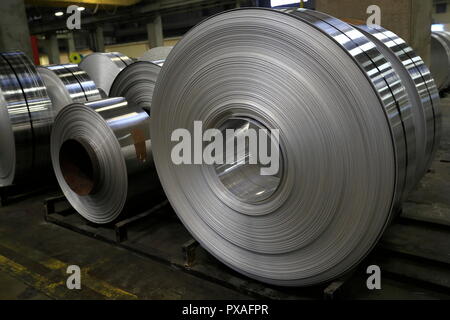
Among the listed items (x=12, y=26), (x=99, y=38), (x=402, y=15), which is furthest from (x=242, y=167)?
(x=99, y=38)

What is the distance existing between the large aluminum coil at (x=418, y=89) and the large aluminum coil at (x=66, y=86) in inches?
108

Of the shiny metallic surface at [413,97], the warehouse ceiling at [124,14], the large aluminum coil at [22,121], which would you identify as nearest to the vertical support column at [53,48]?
the warehouse ceiling at [124,14]

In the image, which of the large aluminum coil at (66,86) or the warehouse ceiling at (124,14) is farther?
the warehouse ceiling at (124,14)

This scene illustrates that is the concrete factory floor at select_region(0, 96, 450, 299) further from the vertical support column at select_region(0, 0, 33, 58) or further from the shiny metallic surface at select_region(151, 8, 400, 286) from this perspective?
the vertical support column at select_region(0, 0, 33, 58)

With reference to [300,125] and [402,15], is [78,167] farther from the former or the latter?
[402,15]

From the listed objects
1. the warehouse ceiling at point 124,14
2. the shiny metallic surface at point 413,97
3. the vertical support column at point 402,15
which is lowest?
the shiny metallic surface at point 413,97

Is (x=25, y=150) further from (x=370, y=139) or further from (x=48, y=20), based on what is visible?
(x=48, y=20)

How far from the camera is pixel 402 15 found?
3414 millimetres

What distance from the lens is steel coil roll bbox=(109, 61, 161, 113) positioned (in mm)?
3205

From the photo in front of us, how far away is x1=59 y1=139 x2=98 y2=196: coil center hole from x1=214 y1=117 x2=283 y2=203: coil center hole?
0.95 metres

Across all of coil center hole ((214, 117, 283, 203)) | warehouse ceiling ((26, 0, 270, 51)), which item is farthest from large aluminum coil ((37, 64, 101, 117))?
warehouse ceiling ((26, 0, 270, 51))

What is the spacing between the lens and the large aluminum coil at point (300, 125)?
1.49 meters

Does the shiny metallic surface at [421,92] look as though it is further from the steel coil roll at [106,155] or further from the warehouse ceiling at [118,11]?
the warehouse ceiling at [118,11]

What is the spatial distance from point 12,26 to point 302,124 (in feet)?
15.8
